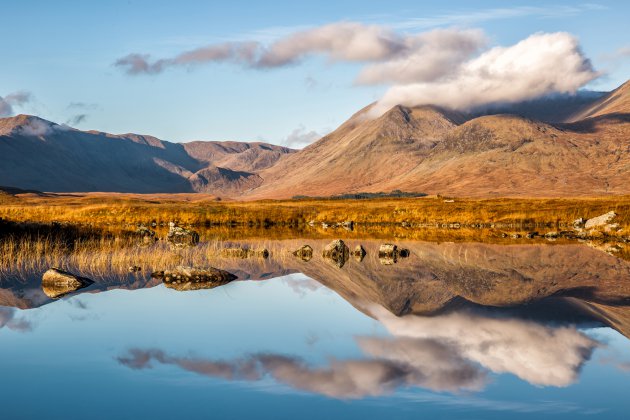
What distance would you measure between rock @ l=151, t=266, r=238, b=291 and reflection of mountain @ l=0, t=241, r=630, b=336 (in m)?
0.72

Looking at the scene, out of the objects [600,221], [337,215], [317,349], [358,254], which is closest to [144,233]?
[358,254]

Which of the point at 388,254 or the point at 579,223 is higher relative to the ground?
the point at 579,223

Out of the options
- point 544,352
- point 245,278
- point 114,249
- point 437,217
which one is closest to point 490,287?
point 245,278

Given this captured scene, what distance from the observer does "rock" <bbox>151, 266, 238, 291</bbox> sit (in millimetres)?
24828

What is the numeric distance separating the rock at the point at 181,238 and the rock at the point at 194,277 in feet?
47.9

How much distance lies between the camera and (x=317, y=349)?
47.6 feet

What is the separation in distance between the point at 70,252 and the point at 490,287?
21.0 m

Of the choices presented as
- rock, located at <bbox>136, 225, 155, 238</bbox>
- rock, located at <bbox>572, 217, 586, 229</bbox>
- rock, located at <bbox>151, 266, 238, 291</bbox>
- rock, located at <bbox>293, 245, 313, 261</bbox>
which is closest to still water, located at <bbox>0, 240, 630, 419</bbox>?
rock, located at <bbox>151, 266, 238, 291</bbox>

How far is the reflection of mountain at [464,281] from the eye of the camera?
20594 millimetres

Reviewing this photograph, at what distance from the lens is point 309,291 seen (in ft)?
79.7

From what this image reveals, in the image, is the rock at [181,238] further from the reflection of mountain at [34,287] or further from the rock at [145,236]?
the reflection of mountain at [34,287]

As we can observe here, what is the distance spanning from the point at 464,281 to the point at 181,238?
25328mm

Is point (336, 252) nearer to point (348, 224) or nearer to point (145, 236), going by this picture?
point (145, 236)

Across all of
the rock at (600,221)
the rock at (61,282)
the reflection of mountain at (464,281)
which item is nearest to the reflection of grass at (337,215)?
the rock at (600,221)
